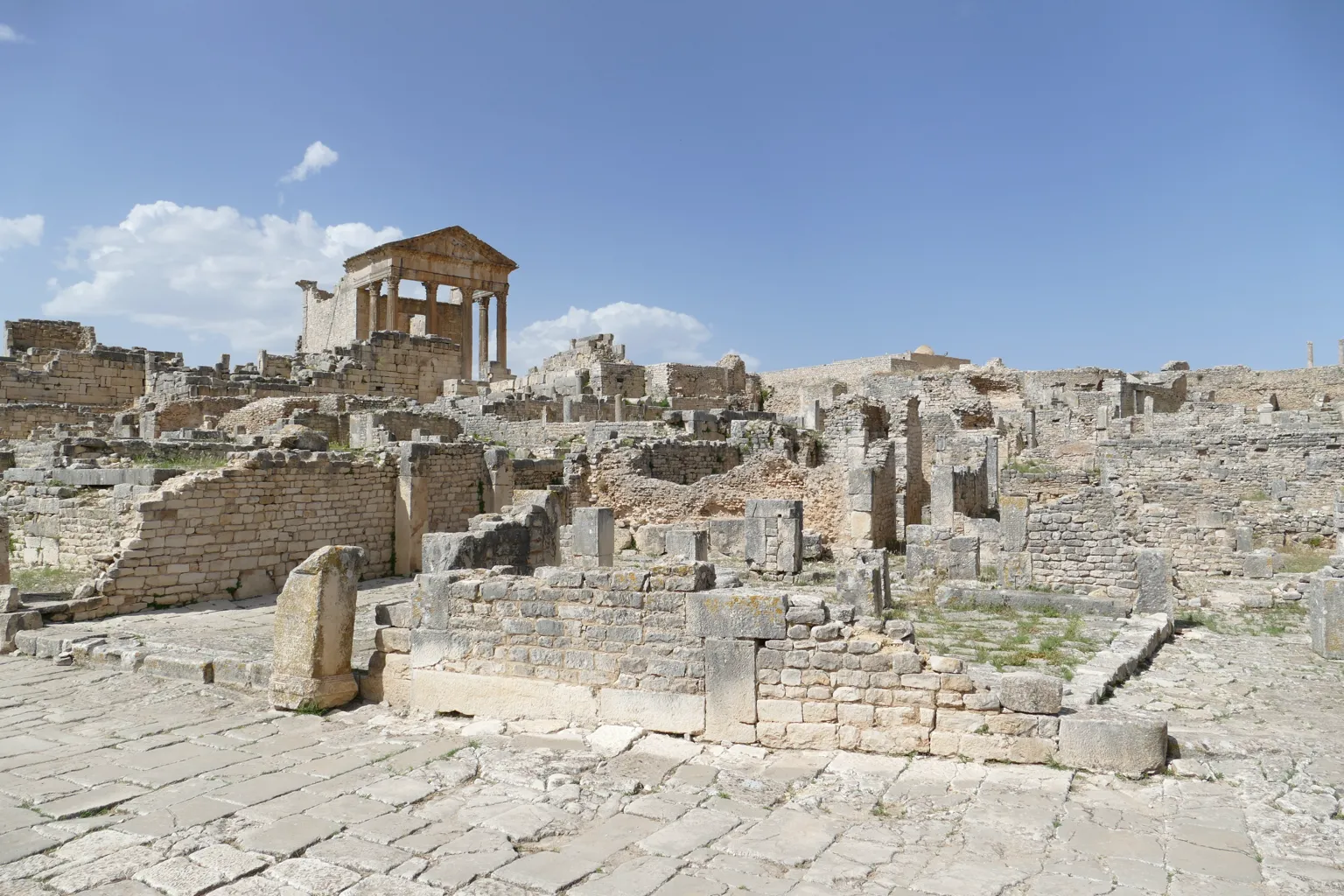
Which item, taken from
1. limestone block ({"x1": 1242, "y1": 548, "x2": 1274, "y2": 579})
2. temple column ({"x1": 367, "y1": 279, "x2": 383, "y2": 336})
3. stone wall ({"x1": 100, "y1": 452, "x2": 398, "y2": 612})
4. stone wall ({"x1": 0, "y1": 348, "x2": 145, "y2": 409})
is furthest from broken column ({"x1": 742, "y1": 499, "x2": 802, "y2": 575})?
temple column ({"x1": 367, "y1": 279, "x2": 383, "y2": 336})

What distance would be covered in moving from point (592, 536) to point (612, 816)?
266 inches

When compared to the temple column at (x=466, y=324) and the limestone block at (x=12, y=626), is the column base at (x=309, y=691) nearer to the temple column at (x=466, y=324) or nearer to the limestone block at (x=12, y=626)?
the limestone block at (x=12, y=626)

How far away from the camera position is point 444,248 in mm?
36312

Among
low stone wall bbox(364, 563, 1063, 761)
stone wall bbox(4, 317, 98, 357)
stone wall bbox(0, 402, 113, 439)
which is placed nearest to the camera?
low stone wall bbox(364, 563, 1063, 761)

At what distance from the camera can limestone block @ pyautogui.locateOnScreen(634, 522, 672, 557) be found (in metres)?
16.5

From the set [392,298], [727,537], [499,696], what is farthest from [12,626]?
[392,298]

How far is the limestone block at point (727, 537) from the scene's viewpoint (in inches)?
634

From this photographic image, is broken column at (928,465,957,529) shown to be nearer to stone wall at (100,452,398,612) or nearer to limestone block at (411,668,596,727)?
stone wall at (100,452,398,612)

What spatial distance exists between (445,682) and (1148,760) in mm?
4563

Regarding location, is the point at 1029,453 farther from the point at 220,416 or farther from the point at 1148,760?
the point at 1148,760

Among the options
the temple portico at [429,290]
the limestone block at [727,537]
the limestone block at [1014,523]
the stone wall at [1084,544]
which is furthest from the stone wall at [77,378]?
the stone wall at [1084,544]

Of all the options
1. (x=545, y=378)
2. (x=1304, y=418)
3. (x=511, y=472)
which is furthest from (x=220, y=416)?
(x=1304, y=418)

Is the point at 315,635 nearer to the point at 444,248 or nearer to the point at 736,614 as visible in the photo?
the point at 736,614

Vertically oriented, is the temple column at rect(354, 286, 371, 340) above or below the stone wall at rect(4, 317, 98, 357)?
above
